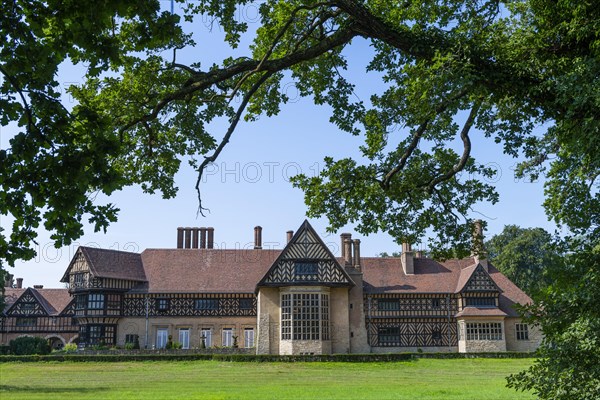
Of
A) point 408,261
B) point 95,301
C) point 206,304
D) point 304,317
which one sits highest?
point 408,261

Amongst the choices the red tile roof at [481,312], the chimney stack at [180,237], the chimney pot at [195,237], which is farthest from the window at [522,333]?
the chimney stack at [180,237]

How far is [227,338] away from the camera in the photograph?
4294 centimetres

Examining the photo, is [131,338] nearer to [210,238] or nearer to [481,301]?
[210,238]

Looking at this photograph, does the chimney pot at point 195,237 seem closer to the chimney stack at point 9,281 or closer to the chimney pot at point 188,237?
the chimney pot at point 188,237

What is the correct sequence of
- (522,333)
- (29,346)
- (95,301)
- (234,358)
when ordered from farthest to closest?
(95,301) → (522,333) → (29,346) → (234,358)

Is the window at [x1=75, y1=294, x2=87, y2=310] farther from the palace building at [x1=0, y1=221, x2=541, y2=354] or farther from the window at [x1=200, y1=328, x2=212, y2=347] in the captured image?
the window at [x1=200, y1=328, x2=212, y2=347]

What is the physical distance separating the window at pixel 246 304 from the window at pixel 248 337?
4.74 feet

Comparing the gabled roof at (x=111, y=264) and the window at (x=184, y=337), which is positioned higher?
the gabled roof at (x=111, y=264)

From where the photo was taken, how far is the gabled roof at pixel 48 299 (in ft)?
167

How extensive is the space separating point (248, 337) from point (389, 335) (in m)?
9.46

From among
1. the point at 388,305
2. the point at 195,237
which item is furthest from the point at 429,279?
the point at 195,237

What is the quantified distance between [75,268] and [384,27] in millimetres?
39186

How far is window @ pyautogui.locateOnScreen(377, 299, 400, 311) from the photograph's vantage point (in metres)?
43.3

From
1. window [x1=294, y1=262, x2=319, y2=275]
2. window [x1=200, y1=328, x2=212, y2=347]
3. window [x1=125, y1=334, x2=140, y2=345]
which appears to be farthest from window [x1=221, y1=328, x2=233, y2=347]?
window [x1=294, y1=262, x2=319, y2=275]
